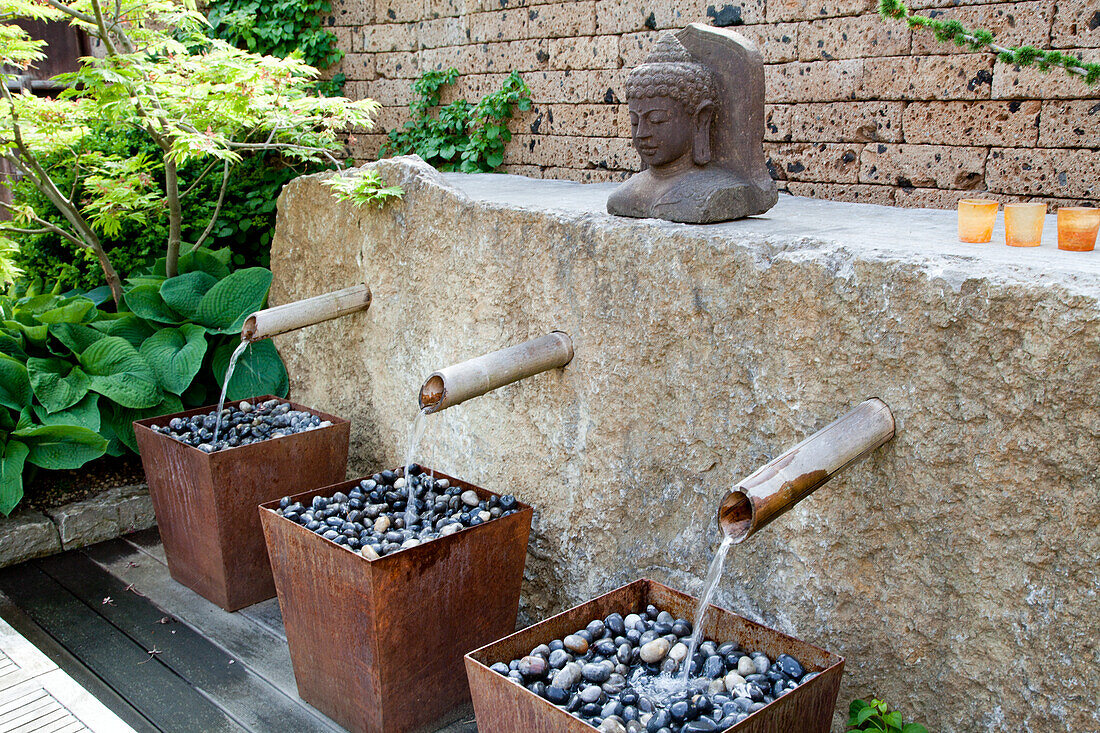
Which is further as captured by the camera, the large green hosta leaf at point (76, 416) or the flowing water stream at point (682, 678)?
the large green hosta leaf at point (76, 416)

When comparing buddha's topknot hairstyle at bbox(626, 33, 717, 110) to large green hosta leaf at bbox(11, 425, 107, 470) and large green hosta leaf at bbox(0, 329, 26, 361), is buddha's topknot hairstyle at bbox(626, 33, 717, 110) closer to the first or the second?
large green hosta leaf at bbox(11, 425, 107, 470)

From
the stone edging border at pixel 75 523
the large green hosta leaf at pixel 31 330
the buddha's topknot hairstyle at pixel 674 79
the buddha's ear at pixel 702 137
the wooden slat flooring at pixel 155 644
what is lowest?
the wooden slat flooring at pixel 155 644

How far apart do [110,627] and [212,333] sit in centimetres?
128

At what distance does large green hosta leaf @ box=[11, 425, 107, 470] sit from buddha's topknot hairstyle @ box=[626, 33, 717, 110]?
226 centimetres

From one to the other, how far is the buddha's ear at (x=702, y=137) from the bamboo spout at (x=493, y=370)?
58 centimetres

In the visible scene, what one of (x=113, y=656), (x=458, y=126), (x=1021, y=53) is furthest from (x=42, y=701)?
(x=458, y=126)

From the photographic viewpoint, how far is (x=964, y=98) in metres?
2.87

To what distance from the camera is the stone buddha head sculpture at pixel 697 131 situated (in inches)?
88.7

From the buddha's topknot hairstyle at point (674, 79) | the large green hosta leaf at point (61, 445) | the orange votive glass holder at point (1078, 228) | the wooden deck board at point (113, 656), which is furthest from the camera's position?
the large green hosta leaf at point (61, 445)

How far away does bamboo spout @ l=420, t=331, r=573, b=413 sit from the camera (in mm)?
2191

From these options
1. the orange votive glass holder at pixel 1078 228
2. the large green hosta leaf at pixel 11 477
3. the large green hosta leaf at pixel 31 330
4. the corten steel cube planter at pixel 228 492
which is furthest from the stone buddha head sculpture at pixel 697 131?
the large green hosta leaf at pixel 31 330

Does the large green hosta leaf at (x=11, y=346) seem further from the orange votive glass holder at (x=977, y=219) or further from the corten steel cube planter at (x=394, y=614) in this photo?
the orange votive glass holder at (x=977, y=219)

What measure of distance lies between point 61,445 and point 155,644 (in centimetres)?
95

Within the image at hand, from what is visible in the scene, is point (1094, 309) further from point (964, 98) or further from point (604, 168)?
point (604, 168)
